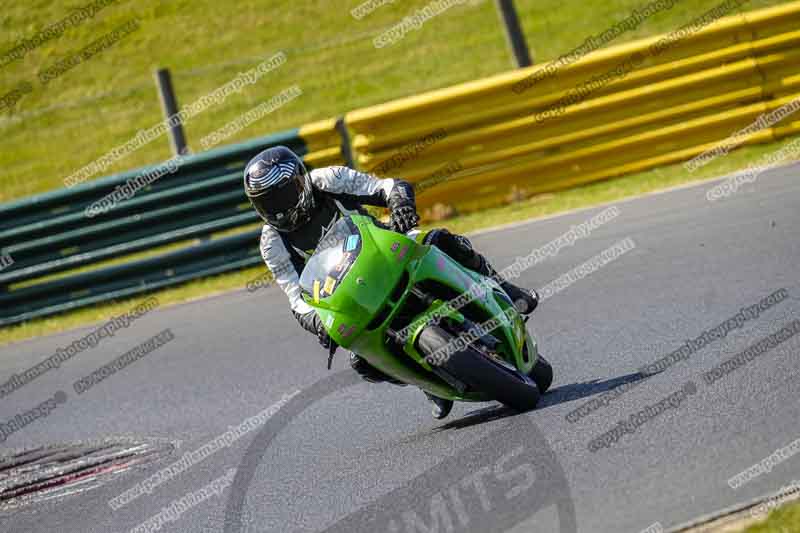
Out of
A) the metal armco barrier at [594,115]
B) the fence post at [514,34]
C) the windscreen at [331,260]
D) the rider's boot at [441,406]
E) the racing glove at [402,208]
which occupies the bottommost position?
the metal armco barrier at [594,115]

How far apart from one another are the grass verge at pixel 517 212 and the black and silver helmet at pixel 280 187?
241 inches

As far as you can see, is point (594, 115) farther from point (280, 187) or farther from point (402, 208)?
point (280, 187)

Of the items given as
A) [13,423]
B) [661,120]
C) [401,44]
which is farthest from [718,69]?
[401,44]

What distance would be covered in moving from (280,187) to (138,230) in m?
7.73

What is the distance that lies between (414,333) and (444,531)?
1.26 metres

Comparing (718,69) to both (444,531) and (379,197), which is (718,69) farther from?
(444,531)

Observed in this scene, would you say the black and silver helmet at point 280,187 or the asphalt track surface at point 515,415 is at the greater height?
the black and silver helmet at point 280,187

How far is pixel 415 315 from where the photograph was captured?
6.34 m

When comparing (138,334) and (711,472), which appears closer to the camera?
(711,472)

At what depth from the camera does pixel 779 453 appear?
16.2 feet

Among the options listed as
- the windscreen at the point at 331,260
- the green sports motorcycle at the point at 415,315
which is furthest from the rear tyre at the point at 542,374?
the windscreen at the point at 331,260

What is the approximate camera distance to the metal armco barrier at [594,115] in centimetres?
1276

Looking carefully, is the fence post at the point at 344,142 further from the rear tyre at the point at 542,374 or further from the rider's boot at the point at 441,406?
the rear tyre at the point at 542,374

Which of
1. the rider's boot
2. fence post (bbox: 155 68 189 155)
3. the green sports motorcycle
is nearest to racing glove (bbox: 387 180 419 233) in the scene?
the green sports motorcycle
